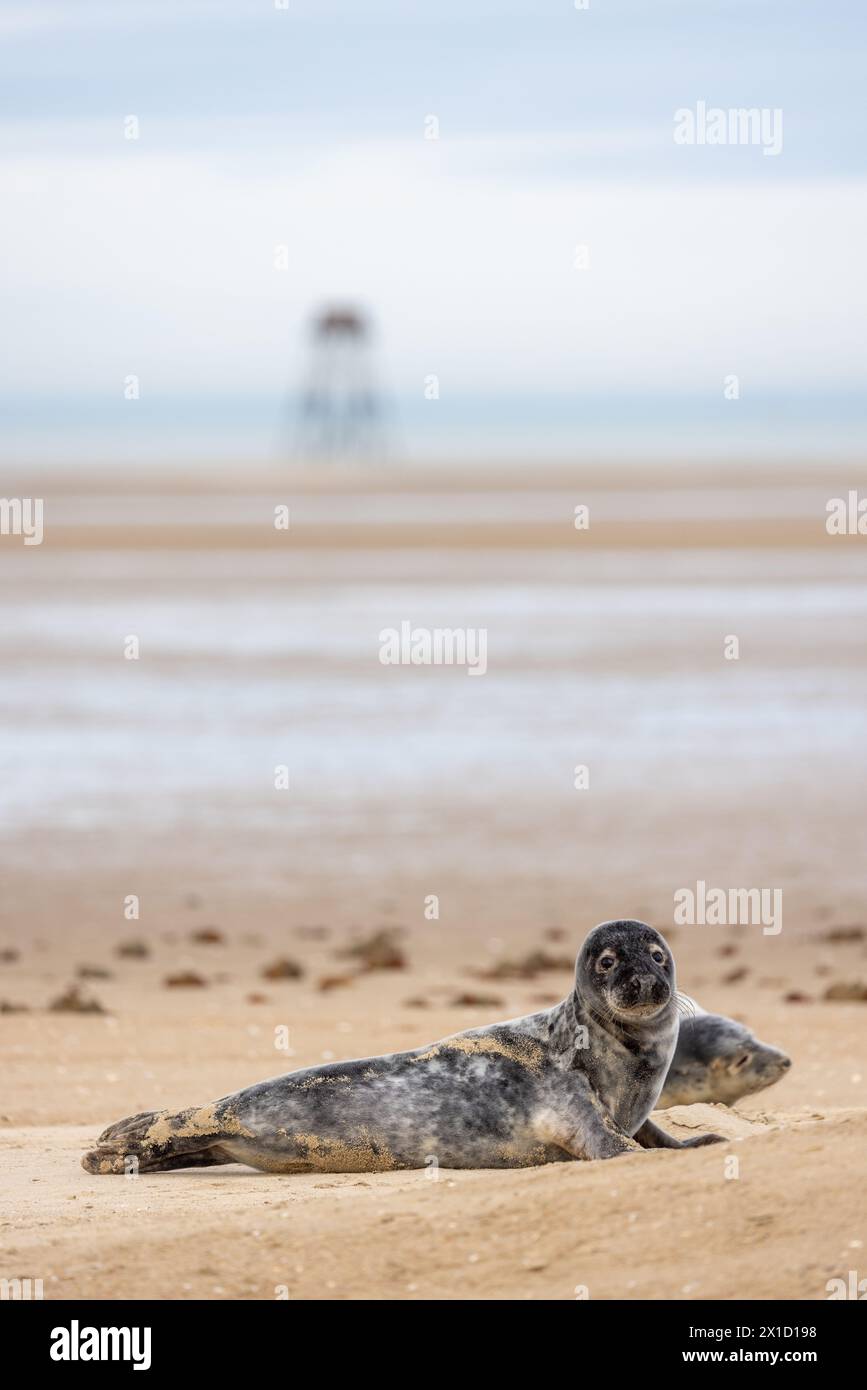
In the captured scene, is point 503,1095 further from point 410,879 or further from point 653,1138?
point 410,879

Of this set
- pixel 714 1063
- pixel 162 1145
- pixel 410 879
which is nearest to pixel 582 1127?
pixel 714 1063

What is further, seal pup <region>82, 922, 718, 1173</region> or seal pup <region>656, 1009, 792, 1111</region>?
seal pup <region>656, 1009, 792, 1111</region>

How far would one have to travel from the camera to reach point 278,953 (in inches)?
597

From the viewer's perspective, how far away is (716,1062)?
8.62m

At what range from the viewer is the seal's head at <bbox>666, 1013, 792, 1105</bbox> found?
8578mm

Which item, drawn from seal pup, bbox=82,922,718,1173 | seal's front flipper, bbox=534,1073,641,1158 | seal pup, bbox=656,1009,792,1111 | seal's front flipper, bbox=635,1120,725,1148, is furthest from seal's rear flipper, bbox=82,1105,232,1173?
seal pup, bbox=656,1009,792,1111

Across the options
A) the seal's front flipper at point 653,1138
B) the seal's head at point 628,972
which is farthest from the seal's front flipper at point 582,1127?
the seal's head at point 628,972

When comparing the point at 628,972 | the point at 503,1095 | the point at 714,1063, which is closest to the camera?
the point at 628,972

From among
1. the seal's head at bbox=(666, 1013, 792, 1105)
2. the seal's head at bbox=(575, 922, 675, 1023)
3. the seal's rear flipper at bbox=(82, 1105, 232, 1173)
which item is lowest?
the seal's rear flipper at bbox=(82, 1105, 232, 1173)

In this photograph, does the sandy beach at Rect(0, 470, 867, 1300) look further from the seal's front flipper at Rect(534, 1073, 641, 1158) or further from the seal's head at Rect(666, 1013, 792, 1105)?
the seal's front flipper at Rect(534, 1073, 641, 1158)

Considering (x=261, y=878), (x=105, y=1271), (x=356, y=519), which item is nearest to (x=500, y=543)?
(x=356, y=519)

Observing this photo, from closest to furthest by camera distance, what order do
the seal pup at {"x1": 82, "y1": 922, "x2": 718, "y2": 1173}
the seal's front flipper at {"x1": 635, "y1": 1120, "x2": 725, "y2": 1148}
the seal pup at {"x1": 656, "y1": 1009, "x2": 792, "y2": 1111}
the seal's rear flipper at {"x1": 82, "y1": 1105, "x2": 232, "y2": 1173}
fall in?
the seal pup at {"x1": 82, "y1": 922, "x2": 718, "y2": 1173} < the seal's front flipper at {"x1": 635, "y1": 1120, "x2": 725, "y2": 1148} < the seal's rear flipper at {"x1": 82, "y1": 1105, "x2": 232, "y2": 1173} < the seal pup at {"x1": 656, "y1": 1009, "x2": 792, "y2": 1111}

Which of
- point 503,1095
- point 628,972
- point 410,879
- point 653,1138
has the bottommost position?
point 410,879

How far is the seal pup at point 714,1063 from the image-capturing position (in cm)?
858
